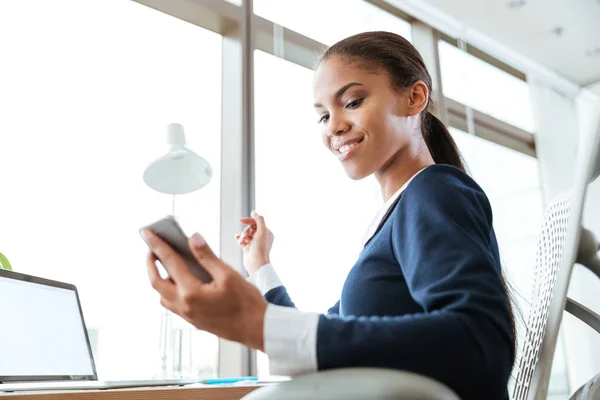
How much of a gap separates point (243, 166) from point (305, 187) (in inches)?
16.6

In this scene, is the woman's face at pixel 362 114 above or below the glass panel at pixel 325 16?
below

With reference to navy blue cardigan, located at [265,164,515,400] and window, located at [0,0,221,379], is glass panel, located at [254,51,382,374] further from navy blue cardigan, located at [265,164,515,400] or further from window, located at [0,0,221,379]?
navy blue cardigan, located at [265,164,515,400]

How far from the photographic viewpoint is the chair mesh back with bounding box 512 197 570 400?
808 millimetres

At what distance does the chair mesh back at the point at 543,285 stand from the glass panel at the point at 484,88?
294 cm

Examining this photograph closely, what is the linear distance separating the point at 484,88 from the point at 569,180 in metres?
0.97

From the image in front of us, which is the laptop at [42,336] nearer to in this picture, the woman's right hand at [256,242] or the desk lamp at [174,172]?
the woman's right hand at [256,242]

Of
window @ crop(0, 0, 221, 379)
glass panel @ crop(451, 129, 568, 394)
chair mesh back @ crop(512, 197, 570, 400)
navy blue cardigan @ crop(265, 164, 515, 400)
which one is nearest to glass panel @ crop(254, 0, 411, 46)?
window @ crop(0, 0, 221, 379)

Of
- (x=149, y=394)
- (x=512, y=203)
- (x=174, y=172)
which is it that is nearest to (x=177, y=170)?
(x=174, y=172)

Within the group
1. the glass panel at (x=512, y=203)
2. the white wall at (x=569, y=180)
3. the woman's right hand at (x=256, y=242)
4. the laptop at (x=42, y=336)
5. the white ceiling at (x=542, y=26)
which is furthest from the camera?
the white wall at (x=569, y=180)

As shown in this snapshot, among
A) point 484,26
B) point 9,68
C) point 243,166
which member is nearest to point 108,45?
point 9,68

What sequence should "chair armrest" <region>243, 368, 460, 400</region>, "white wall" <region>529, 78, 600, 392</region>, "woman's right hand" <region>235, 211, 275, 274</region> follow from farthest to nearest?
1. "white wall" <region>529, 78, 600, 392</region>
2. "woman's right hand" <region>235, 211, 275, 274</region>
3. "chair armrest" <region>243, 368, 460, 400</region>

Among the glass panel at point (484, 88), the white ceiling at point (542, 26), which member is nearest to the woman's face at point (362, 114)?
the white ceiling at point (542, 26)

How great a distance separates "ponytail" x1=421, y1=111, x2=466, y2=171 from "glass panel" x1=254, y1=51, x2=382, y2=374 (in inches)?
54.5

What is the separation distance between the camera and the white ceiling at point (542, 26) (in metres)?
3.65
